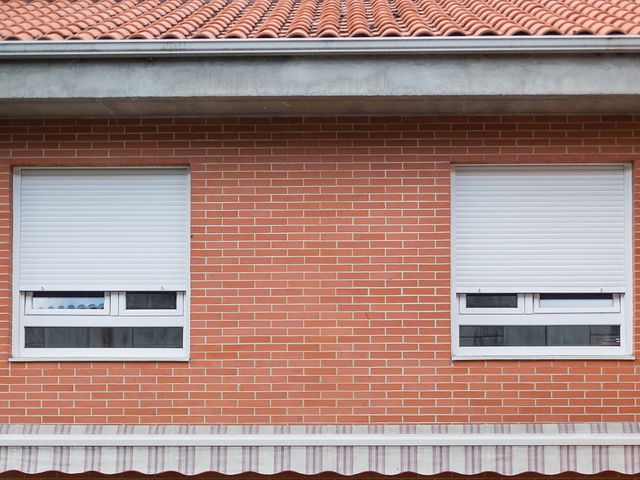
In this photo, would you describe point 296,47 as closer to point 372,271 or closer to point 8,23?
point 372,271

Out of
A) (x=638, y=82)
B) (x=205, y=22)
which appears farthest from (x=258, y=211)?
(x=638, y=82)

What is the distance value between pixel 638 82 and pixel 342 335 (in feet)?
11.6

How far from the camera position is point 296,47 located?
23.6 feet

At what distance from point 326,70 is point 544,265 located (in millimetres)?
2871

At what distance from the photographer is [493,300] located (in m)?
8.09

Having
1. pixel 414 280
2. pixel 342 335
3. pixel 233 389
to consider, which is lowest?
pixel 233 389

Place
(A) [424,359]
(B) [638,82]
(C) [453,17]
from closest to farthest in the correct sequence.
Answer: (B) [638,82] → (A) [424,359] → (C) [453,17]

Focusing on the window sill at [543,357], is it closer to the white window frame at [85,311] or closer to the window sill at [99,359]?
the window sill at [99,359]

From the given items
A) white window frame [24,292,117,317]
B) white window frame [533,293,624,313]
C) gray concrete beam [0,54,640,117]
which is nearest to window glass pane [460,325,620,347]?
white window frame [533,293,624,313]

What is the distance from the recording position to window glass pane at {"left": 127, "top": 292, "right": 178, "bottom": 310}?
8148 millimetres

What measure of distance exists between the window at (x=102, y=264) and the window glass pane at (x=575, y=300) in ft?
11.6

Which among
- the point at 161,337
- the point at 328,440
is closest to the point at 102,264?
the point at 161,337

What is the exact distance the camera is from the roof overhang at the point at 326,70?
717cm

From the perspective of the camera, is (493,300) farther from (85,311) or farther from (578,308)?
(85,311)
